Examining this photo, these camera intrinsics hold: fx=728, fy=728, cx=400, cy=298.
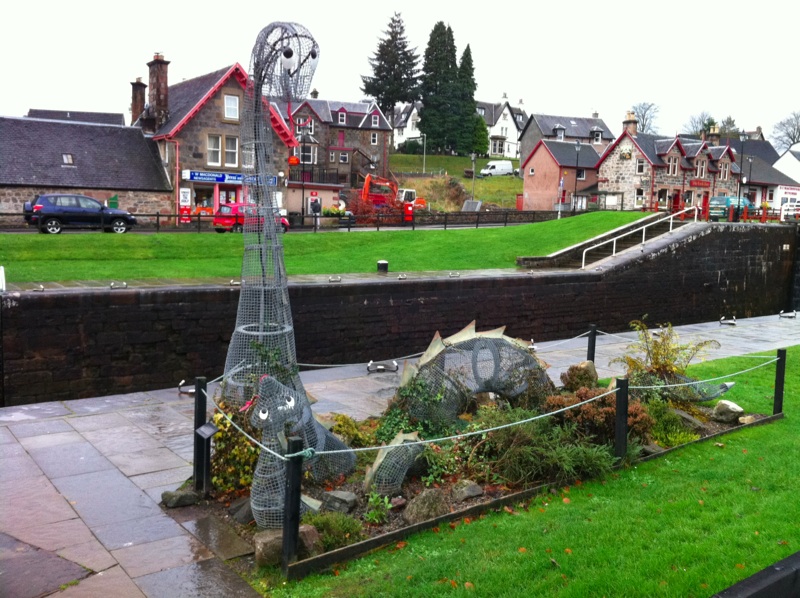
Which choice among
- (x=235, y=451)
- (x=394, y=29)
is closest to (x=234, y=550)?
(x=235, y=451)

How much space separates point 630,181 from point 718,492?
46835mm

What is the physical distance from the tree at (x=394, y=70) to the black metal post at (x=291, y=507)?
77.8m

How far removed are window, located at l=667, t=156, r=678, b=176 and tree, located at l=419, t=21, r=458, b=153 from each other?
1308 inches

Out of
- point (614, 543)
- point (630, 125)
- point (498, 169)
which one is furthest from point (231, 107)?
point (498, 169)

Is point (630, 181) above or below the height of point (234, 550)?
above

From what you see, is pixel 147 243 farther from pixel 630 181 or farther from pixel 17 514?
pixel 630 181

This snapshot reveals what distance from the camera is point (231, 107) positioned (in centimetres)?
3478

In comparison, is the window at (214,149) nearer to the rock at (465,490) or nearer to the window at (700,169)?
the rock at (465,490)

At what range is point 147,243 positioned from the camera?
2064cm

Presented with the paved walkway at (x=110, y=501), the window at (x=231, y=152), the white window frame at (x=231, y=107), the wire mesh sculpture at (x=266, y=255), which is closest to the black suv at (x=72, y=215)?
the window at (x=231, y=152)

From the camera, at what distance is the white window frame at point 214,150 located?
34.4 m

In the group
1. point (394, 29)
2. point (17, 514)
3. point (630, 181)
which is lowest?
point (17, 514)

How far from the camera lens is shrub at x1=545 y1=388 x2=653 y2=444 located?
790 centimetres

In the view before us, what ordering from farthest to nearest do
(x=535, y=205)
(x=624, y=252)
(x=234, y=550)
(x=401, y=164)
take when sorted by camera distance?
1. (x=401, y=164)
2. (x=535, y=205)
3. (x=624, y=252)
4. (x=234, y=550)
